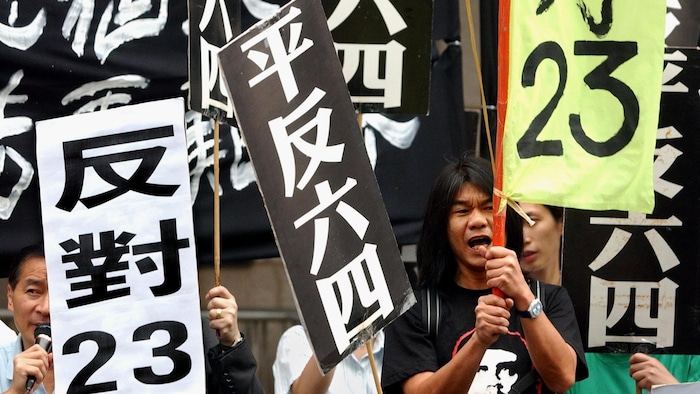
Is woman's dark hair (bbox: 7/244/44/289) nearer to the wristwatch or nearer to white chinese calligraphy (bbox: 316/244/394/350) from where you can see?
white chinese calligraphy (bbox: 316/244/394/350)

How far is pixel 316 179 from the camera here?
343cm

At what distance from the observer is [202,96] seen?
4355 mm

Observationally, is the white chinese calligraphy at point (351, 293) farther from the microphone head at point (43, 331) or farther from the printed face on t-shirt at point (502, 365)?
the microphone head at point (43, 331)

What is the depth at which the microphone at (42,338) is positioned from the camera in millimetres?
4082

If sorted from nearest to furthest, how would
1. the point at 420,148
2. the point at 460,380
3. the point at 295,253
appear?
the point at 295,253, the point at 460,380, the point at 420,148

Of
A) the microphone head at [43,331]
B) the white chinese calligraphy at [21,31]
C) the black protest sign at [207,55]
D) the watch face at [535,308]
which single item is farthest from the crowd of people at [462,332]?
the white chinese calligraphy at [21,31]

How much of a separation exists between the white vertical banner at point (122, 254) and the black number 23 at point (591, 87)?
115 centimetres

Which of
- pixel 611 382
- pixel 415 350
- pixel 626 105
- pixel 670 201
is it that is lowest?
pixel 611 382

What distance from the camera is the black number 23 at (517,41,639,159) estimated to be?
12.3 ft

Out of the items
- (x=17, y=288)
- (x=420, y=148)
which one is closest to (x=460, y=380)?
(x=17, y=288)

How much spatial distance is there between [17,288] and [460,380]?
188 centimetres

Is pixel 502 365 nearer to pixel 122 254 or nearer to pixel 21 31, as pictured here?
pixel 122 254

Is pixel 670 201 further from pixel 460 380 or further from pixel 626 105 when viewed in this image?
pixel 460 380

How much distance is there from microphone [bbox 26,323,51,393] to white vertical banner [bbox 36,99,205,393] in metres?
0.17
